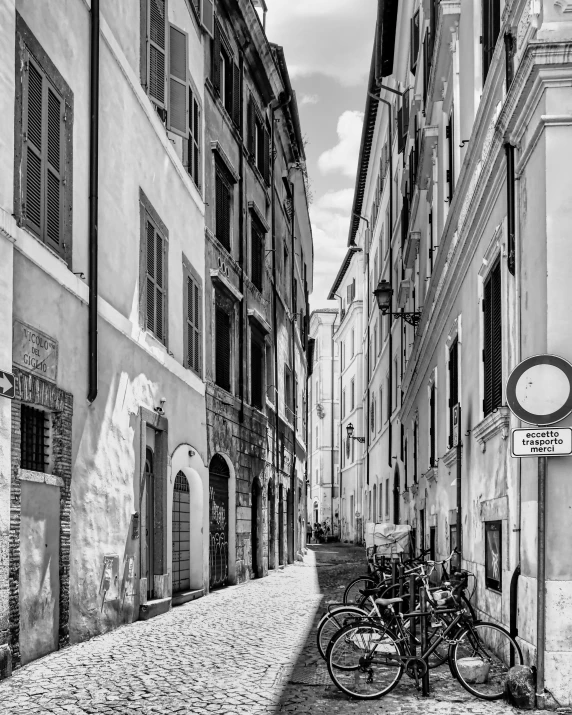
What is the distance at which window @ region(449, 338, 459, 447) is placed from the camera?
13.9 meters

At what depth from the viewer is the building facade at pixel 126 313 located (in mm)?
9242

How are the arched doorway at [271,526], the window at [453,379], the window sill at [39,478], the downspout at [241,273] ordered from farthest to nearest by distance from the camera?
the arched doorway at [271,526] → the downspout at [241,273] → the window at [453,379] → the window sill at [39,478]

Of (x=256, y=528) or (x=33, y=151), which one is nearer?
(x=33, y=151)

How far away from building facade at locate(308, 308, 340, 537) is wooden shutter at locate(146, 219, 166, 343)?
48.6 metres

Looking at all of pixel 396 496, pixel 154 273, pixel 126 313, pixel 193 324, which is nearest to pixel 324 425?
pixel 396 496

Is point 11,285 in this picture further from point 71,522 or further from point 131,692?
point 131,692

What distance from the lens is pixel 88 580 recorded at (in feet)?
36.0

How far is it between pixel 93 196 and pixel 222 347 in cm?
888

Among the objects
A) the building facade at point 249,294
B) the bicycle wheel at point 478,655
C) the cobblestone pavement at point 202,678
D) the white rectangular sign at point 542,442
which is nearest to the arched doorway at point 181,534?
the building facade at point 249,294

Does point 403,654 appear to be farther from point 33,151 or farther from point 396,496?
point 396,496

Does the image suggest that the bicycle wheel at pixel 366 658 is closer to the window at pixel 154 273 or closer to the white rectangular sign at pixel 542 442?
the white rectangular sign at pixel 542 442

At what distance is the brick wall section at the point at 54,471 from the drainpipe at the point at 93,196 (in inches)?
26.5

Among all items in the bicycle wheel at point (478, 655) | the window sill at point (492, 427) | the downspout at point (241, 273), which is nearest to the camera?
the bicycle wheel at point (478, 655)

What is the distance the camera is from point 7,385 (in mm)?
8531
